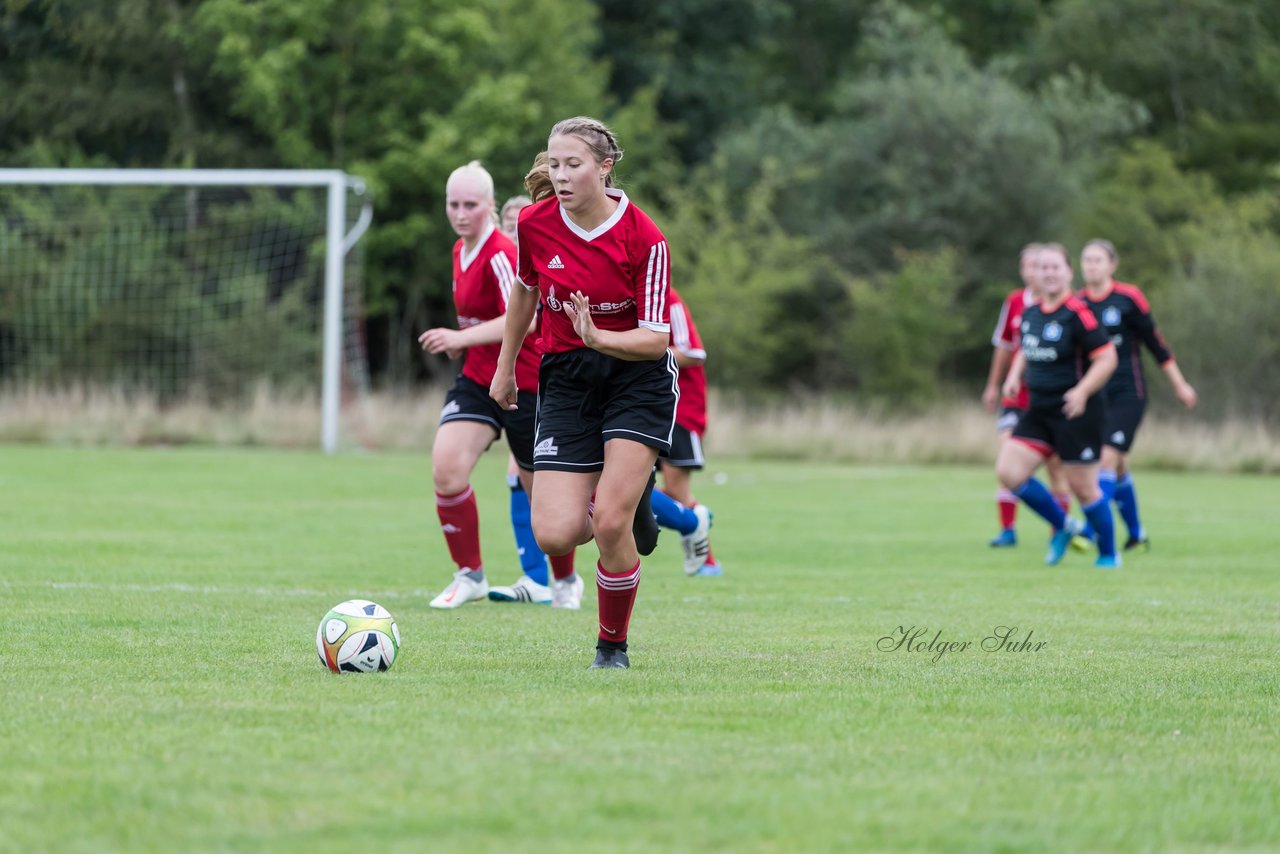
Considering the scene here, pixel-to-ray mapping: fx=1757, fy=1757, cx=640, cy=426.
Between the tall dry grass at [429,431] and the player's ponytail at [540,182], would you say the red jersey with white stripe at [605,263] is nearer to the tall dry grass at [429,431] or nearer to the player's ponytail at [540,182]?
the player's ponytail at [540,182]

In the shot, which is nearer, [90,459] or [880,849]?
A: [880,849]

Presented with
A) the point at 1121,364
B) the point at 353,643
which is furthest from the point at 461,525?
the point at 1121,364

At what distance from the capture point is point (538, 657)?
21.0ft

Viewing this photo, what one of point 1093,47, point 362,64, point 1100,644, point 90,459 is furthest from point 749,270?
point 1100,644

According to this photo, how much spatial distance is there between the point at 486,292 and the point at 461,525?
3.69 feet

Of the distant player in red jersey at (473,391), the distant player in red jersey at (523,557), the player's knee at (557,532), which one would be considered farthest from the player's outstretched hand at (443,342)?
the player's knee at (557,532)

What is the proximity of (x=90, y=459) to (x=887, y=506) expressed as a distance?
9.32m

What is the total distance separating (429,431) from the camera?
25500 millimetres

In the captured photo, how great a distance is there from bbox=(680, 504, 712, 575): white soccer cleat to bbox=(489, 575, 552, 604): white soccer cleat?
1.30 meters

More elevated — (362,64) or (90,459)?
(362,64)

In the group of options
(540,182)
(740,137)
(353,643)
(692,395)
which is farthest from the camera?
(740,137)

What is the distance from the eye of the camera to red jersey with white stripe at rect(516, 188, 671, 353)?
239 inches

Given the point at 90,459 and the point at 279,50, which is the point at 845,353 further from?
the point at 90,459

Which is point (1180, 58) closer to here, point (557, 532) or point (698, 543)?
point (698, 543)
